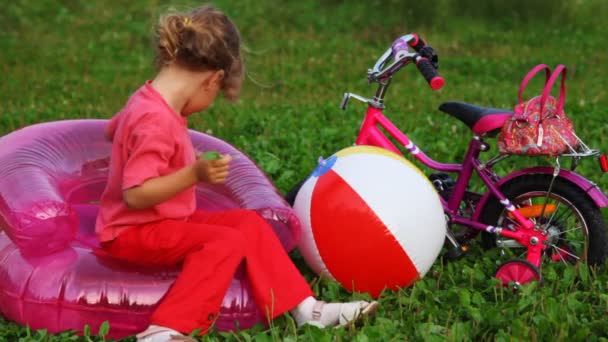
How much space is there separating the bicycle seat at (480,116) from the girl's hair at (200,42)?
1.38 m

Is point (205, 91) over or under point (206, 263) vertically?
over

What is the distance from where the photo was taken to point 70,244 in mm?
4035

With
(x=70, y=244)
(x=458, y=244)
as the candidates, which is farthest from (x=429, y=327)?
(x=70, y=244)

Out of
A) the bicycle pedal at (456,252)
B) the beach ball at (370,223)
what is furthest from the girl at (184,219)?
the bicycle pedal at (456,252)

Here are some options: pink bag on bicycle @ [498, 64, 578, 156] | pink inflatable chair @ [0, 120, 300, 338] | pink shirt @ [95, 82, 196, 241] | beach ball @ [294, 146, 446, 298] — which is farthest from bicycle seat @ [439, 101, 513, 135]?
pink shirt @ [95, 82, 196, 241]

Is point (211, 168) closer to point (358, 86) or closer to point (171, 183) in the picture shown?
point (171, 183)

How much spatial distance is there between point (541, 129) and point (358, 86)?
5.36 m

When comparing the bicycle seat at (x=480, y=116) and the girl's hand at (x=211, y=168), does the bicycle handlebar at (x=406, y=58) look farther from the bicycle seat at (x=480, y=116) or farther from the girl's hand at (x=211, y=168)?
the girl's hand at (x=211, y=168)

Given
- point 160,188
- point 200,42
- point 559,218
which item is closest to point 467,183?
point 559,218

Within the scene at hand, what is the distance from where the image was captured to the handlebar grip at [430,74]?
3.93 metres

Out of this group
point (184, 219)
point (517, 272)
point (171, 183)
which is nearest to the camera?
point (171, 183)

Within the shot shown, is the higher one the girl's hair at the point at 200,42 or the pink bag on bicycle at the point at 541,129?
the girl's hair at the point at 200,42

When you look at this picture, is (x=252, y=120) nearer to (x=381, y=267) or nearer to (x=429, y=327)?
(x=381, y=267)

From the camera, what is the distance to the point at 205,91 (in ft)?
12.4
